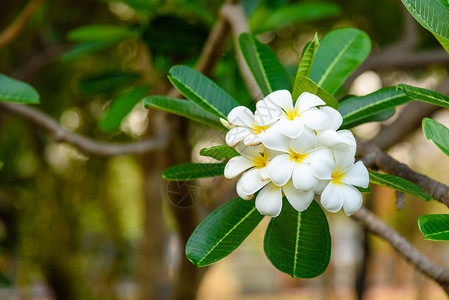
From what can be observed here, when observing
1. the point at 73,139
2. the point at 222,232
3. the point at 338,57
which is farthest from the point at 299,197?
the point at 73,139

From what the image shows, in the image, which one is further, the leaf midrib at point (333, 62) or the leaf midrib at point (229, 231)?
the leaf midrib at point (333, 62)

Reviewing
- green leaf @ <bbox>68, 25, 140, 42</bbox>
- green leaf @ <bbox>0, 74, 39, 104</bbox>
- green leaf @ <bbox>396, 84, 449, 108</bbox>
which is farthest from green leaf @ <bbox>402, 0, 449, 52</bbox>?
green leaf @ <bbox>68, 25, 140, 42</bbox>

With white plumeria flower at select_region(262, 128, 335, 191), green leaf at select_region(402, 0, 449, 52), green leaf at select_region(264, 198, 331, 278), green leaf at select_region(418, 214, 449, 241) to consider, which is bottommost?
green leaf at select_region(264, 198, 331, 278)

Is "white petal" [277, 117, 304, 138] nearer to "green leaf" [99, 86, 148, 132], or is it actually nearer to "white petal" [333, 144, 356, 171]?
"white petal" [333, 144, 356, 171]

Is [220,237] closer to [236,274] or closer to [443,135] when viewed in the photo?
[443,135]

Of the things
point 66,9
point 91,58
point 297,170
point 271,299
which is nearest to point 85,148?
point 297,170

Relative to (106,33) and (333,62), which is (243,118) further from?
(106,33)

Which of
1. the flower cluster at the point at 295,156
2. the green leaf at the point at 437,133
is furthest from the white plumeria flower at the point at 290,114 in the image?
the green leaf at the point at 437,133

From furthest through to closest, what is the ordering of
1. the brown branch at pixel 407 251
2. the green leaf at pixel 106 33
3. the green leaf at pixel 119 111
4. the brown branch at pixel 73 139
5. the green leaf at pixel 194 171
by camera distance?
1. the green leaf at pixel 106 33
2. the green leaf at pixel 119 111
3. the brown branch at pixel 73 139
4. the brown branch at pixel 407 251
5. the green leaf at pixel 194 171

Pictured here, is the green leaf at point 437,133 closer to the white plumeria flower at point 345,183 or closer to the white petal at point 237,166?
the white plumeria flower at point 345,183

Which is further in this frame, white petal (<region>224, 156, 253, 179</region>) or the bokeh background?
the bokeh background
